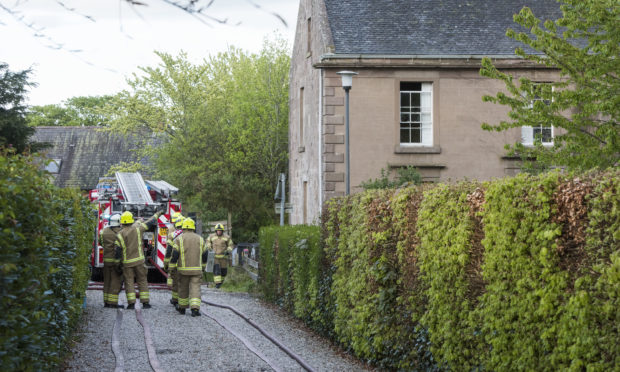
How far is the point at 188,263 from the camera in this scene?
16047 mm

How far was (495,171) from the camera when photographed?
77.6 ft

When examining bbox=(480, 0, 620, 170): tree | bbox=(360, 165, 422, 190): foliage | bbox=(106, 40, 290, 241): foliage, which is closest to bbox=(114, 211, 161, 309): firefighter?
bbox=(360, 165, 422, 190): foliage

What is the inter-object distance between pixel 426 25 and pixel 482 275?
58.2 ft

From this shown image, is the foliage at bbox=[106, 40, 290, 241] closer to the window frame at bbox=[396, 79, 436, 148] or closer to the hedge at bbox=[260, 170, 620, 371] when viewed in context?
the window frame at bbox=[396, 79, 436, 148]

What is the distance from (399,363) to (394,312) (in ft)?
2.59

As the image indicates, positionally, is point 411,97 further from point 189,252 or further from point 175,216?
point 189,252

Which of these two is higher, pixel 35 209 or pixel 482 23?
pixel 482 23

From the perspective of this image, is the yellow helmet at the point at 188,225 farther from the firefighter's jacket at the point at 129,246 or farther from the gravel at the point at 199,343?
the gravel at the point at 199,343

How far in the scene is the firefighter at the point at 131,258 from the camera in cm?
1644

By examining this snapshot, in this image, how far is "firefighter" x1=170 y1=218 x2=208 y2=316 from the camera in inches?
627

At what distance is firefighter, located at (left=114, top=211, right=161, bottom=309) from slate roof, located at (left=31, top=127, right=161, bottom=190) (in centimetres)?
3783

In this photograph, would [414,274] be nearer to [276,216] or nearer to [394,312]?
[394,312]

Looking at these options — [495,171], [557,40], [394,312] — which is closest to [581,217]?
[394,312]

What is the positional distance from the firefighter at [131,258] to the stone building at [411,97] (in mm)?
7349
